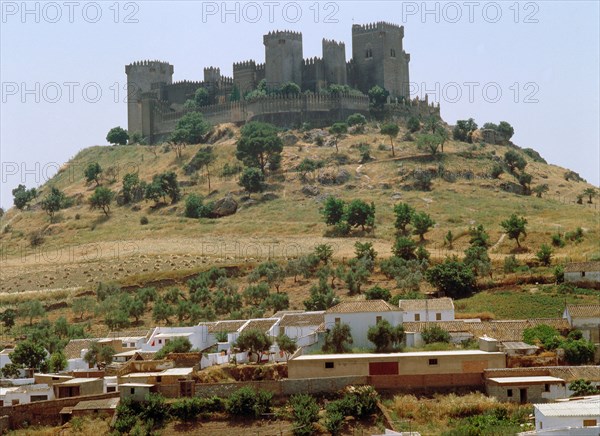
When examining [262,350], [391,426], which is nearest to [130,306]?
[262,350]

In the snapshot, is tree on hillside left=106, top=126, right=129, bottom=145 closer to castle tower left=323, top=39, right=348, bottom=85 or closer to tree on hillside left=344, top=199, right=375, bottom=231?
castle tower left=323, top=39, right=348, bottom=85

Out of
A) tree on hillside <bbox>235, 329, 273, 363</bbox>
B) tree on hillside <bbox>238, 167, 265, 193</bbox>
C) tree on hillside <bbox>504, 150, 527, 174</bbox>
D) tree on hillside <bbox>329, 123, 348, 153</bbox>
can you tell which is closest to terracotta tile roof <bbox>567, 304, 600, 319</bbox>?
tree on hillside <bbox>235, 329, 273, 363</bbox>

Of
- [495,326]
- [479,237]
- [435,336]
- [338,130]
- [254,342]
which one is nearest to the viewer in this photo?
[254,342]

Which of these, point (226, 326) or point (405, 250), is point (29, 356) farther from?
point (405, 250)

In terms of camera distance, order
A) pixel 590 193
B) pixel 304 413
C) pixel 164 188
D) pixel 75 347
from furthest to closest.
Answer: pixel 164 188 → pixel 590 193 → pixel 75 347 → pixel 304 413

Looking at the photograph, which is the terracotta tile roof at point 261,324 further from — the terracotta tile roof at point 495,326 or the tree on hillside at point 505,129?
the tree on hillside at point 505,129

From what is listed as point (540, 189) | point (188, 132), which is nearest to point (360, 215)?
point (540, 189)

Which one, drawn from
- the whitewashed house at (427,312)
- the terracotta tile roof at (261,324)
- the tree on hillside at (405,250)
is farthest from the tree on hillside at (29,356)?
the tree on hillside at (405,250)
